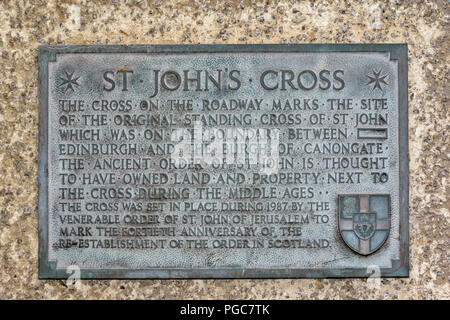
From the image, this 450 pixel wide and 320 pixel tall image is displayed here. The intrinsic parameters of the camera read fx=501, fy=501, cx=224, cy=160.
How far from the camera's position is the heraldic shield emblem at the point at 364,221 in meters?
2.82

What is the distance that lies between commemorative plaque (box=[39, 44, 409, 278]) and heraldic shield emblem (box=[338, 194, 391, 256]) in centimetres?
1

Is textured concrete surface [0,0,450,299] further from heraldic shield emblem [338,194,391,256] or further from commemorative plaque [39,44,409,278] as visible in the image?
heraldic shield emblem [338,194,391,256]

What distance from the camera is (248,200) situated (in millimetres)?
2859

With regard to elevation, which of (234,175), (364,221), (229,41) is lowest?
(364,221)

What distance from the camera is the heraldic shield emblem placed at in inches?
111

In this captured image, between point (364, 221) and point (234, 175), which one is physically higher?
point (234, 175)

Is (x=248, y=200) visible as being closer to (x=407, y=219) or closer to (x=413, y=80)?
(x=407, y=219)

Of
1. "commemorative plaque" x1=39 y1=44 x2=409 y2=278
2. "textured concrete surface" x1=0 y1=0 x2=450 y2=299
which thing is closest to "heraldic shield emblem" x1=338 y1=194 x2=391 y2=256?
"commemorative plaque" x1=39 y1=44 x2=409 y2=278

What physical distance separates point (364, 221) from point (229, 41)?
1.29 metres

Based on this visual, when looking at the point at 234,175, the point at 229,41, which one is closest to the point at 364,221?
the point at 234,175

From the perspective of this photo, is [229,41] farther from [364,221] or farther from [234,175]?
[364,221]

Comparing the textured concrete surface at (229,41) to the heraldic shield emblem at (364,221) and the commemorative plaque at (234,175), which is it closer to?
the commemorative plaque at (234,175)

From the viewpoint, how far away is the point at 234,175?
2859 millimetres
